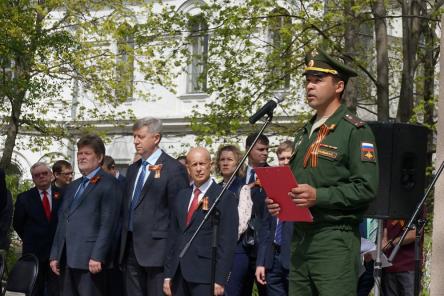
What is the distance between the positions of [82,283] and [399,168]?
11.7 ft

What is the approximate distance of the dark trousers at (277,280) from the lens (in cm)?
1007

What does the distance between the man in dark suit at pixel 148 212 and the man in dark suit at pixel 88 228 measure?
19 centimetres

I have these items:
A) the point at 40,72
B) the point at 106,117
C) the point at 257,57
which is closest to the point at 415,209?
the point at 257,57

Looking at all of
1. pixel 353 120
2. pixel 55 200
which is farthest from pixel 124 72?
pixel 353 120

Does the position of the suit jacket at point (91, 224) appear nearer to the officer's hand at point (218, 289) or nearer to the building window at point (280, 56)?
the officer's hand at point (218, 289)

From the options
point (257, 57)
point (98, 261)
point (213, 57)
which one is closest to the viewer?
point (98, 261)

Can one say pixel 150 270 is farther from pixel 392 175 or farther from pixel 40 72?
pixel 40 72

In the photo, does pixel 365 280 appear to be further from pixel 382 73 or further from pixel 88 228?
pixel 382 73

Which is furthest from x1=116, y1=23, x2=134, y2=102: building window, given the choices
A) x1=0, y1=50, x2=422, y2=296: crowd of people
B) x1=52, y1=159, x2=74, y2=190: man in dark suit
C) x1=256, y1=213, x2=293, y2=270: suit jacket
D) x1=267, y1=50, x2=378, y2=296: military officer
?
x1=267, y1=50, x2=378, y2=296: military officer

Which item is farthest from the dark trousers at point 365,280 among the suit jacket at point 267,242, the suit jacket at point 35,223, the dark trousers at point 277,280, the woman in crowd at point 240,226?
the suit jacket at point 35,223

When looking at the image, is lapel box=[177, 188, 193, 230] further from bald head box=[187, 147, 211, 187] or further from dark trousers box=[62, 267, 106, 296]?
dark trousers box=[62, 267, 106, 296]

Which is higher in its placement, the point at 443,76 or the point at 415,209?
the point at 443,76

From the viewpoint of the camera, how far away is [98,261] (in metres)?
10.2

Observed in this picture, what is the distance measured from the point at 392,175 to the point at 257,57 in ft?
40.4
